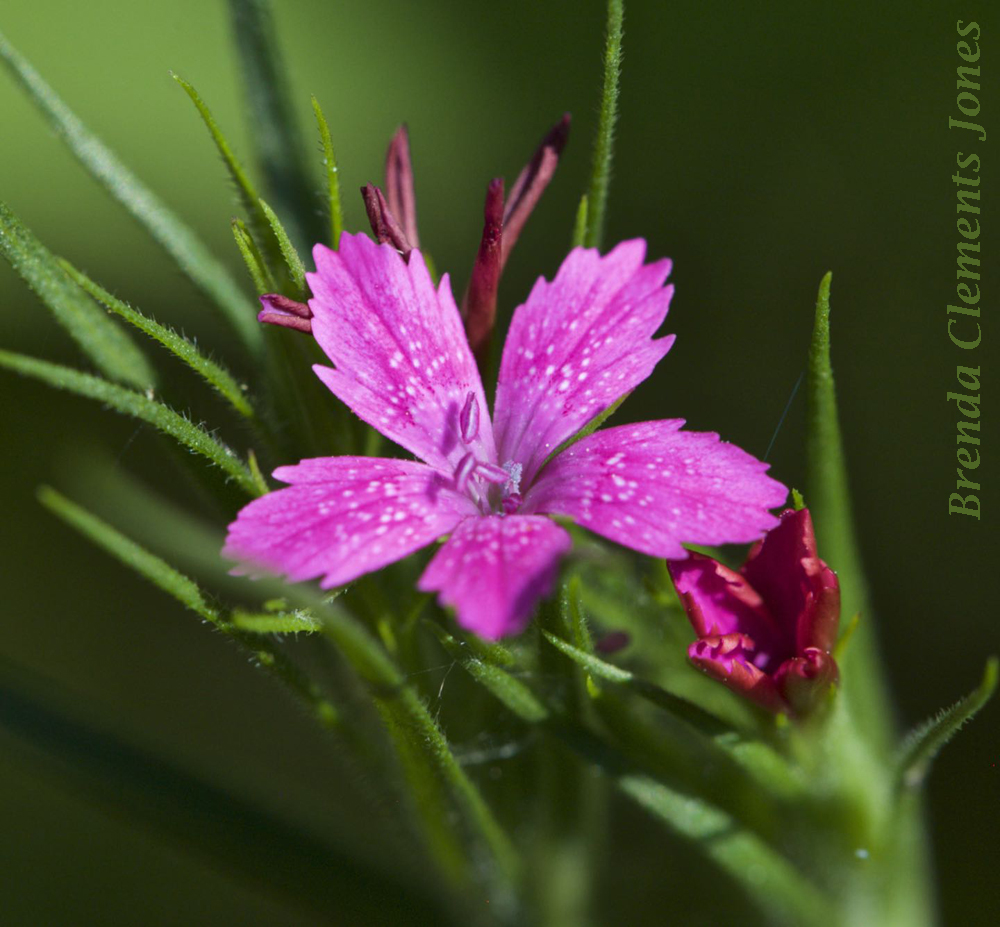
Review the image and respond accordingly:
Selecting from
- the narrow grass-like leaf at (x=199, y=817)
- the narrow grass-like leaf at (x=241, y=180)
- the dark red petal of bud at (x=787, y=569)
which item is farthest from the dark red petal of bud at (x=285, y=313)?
the narrow grass-like leaf at (x=199, y=817)

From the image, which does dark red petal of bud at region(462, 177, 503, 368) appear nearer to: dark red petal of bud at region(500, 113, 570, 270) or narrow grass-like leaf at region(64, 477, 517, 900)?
dark red petal of bud at region(500, 113, 570, 270)

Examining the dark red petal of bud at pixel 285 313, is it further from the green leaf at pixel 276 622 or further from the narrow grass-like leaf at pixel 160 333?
the green leaf at pixel 276 622

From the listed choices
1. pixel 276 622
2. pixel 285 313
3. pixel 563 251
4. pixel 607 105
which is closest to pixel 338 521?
pixel 276 622

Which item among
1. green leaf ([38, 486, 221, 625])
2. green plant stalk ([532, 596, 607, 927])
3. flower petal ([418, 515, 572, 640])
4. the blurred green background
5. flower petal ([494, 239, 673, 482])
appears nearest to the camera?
flower petal ([418, 515, 572, 640])

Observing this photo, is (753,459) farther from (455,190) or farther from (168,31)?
(168,31)

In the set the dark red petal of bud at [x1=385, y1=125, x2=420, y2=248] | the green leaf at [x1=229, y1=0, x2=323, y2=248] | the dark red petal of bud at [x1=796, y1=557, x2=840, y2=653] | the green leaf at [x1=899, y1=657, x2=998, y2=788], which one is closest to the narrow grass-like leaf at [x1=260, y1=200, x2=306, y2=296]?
the dark red petal of bud at [x1=385, y1=125, x2=420, y2=248]

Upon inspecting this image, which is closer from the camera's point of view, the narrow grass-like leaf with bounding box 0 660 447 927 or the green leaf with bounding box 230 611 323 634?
the green leaf with bounding box 230 611 323 634

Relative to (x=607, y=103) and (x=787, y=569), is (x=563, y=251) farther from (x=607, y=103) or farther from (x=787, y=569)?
(x=787, y=569)
